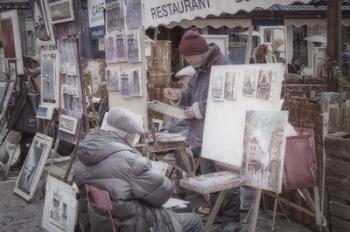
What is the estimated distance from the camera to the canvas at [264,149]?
3.59m

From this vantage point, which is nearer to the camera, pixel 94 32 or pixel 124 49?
pixel 124 49

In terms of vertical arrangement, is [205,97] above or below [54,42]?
below

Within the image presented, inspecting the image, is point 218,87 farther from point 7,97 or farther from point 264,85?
point 7,97

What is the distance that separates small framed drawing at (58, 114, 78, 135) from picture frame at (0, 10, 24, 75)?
1568 mm

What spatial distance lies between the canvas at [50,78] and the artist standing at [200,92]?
1.62m

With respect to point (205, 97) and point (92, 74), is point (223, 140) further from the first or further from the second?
point (92, 74)

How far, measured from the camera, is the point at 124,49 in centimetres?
526

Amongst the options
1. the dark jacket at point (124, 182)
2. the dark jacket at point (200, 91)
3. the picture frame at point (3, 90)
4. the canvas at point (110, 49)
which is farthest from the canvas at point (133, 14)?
the picture frame at point (3, 90)

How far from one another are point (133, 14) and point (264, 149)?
2190 millimetres

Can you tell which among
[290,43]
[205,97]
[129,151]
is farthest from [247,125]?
[290,43]

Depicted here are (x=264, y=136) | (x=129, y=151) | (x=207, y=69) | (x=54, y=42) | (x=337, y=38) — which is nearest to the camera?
(x=129, y=151)

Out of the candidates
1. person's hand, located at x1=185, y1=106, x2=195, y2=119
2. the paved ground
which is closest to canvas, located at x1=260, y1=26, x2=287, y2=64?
the paved ground

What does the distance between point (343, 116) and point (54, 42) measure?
10.6 ft

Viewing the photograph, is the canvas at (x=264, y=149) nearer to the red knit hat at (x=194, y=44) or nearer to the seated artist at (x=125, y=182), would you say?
the seated artist at (x=125, y=182)
